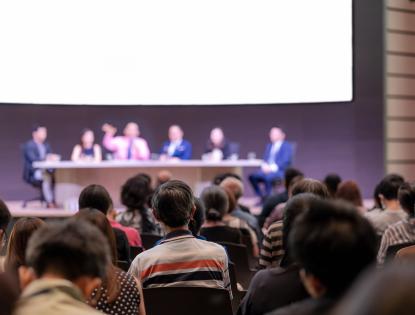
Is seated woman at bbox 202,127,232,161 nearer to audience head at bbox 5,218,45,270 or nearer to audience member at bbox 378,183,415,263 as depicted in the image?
audience member at bbox 378,183,415,263

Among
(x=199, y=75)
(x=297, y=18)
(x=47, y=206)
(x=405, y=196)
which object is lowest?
(x=47, y=206)

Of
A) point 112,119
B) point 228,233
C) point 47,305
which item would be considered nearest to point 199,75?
point 112,119

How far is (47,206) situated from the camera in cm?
991

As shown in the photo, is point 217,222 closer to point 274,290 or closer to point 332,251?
point 274,290

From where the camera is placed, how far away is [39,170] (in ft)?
32.6

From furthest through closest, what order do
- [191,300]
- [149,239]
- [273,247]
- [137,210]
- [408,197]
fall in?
[137,210]
[149,239]
[408,197]
[273,247]
[191,300]

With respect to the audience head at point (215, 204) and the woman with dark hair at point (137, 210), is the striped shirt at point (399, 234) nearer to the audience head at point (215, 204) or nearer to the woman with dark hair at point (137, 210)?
the audience head at point (215, 204)

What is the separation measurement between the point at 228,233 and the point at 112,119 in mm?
8487

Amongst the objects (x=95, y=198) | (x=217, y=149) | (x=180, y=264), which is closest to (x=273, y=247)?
(x=180, y=264)

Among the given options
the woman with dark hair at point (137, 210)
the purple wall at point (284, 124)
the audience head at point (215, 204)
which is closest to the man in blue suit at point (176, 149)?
the purple wall at point (284, 124)

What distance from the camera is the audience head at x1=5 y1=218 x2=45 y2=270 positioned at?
98.3 inches

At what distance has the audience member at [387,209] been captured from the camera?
4.59 meters

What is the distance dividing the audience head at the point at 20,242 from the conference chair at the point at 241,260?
5.37 feet

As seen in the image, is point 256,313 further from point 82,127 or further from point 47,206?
point 82,127
